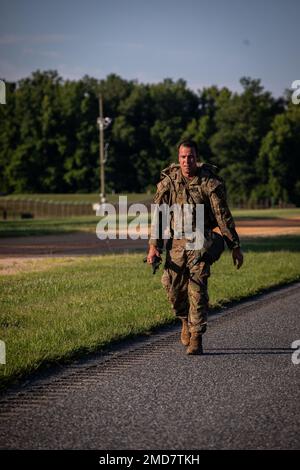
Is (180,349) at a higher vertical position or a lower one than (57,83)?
lower

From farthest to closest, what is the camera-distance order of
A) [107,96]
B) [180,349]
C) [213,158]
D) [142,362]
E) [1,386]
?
[107,96] → [213,158] → [180,349] → [142,362] → [1,386]

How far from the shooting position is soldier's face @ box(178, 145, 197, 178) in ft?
24.1

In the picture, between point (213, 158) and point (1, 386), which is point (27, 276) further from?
point (213, 158)

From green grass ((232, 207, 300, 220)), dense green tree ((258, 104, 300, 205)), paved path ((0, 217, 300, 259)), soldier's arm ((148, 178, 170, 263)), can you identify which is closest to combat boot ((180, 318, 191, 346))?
soldier's arm ((148, 178, 170, 263))

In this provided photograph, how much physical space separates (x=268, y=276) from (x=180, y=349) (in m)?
7.34

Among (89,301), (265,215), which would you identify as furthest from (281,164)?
(89,301)

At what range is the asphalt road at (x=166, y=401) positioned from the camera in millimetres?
4656

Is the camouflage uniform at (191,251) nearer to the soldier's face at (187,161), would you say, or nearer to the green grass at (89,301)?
the soldier's face at (187,161)

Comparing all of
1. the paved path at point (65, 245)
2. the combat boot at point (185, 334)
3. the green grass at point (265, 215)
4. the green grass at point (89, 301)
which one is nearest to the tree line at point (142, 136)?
the green grass at point (265, 215)

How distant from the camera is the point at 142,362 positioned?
23.1ft

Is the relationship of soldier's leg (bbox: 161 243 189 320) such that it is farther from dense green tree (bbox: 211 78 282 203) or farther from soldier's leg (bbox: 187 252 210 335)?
dense green tree (bbox: 211 78 282 203)

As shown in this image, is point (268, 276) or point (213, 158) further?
point (213, 158)

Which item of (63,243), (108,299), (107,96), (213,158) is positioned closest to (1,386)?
(108,299)
